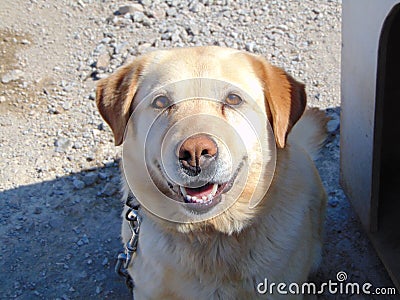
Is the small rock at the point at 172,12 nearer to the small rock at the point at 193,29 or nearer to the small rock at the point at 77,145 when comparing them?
the small rock at the point at 193,29

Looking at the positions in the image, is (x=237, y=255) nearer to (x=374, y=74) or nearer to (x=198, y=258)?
(x=198, y=258)

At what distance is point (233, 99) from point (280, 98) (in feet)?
0.72

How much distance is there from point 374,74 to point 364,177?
2.04ft

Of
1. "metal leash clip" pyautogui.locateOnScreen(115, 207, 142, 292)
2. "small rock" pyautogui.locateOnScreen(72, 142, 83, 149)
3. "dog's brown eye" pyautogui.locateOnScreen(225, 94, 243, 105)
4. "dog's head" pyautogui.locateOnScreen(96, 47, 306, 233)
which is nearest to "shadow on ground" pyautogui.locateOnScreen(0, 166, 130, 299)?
"small rock" pyautogui.locateOnScreen(72, 142, 83, 149)

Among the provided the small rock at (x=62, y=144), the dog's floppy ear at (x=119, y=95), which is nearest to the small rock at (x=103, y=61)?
the small rock at (x=62, y=144)

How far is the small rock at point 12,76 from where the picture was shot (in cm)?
482

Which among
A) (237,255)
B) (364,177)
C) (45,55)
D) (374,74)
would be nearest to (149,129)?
(237,255)

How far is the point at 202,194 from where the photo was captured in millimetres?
2416

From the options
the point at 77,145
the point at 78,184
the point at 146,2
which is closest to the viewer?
the point at 78,184

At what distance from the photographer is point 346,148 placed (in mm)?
3412

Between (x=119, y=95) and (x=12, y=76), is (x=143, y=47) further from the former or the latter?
(x=119, y=95)

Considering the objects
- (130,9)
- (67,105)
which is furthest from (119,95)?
(130,9)

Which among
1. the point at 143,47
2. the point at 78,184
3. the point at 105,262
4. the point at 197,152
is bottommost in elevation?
the point at 105,262

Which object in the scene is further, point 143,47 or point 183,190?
point 143,47
